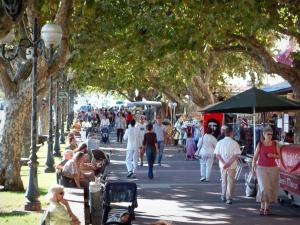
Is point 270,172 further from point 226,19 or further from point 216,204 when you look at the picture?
point 226,19

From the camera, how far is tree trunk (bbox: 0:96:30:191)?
15.3 meters

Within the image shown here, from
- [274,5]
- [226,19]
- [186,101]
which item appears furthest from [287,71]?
[186,101]

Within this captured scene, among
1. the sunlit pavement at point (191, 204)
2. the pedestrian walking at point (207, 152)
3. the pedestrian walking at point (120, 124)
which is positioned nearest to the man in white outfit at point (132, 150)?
the sunlit pavement at point (191, 204)

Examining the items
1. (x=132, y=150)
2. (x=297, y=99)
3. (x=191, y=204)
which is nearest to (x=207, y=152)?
(x=132, y=150)

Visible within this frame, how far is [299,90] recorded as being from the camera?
19641 mm

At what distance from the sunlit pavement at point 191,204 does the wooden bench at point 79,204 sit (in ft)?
3.31

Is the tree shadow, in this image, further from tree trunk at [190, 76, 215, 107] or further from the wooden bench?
tree trunk at [190, 76, 215, 107]

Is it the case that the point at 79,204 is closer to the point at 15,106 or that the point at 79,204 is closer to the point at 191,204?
the point at 191,204

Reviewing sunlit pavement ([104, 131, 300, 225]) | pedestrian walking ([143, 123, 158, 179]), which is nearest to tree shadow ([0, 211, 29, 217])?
sunlit pavement ([104, 131, 300, 225])

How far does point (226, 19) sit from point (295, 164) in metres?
4.25

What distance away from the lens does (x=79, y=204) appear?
1209 cm

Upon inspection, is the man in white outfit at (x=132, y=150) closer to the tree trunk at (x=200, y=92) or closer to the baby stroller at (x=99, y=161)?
the baby stroller at (x=99, y=161)

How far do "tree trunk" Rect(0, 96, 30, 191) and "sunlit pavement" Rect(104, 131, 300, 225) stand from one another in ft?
10.1

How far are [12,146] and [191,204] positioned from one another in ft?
15.4
